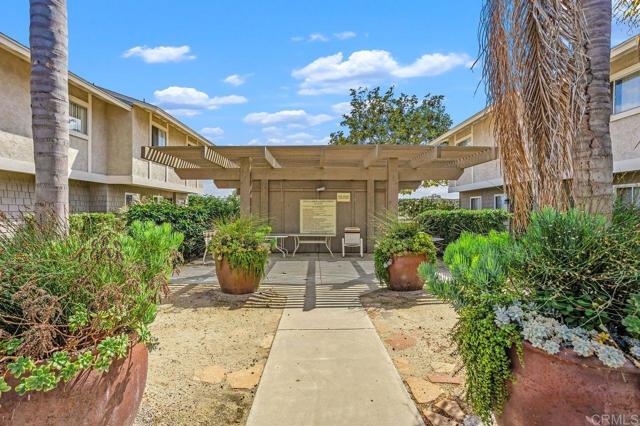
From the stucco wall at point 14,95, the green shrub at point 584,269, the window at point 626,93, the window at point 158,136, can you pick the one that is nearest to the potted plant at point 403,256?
the green shrub at point 584,269

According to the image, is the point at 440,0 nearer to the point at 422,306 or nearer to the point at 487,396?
the point at 422,306

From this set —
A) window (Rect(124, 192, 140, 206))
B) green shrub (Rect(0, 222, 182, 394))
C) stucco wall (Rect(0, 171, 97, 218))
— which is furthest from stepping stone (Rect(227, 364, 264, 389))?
window (Rect(124, 192, 140, 206))

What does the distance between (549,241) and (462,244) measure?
3.40ft

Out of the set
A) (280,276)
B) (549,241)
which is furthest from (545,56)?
(280,276)

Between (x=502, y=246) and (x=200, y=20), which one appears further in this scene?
(x=200, y=20)

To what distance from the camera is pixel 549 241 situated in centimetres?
201

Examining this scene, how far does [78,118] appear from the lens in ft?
37.1

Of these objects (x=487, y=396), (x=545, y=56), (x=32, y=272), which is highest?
(x=545, y=56)

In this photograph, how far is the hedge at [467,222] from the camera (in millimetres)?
11039

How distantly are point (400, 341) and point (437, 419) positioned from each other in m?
1.48

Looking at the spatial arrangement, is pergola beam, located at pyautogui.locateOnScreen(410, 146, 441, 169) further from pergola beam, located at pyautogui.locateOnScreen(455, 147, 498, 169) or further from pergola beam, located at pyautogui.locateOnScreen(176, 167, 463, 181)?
pergola beam, located at pyautogui.locateOnScreen(176, 167, 463, 181)

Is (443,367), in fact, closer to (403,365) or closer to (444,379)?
(444,379)

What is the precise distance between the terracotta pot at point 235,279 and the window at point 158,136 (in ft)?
35.6

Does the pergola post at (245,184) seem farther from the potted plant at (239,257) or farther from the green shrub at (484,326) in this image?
the green shrub at (484,326)
